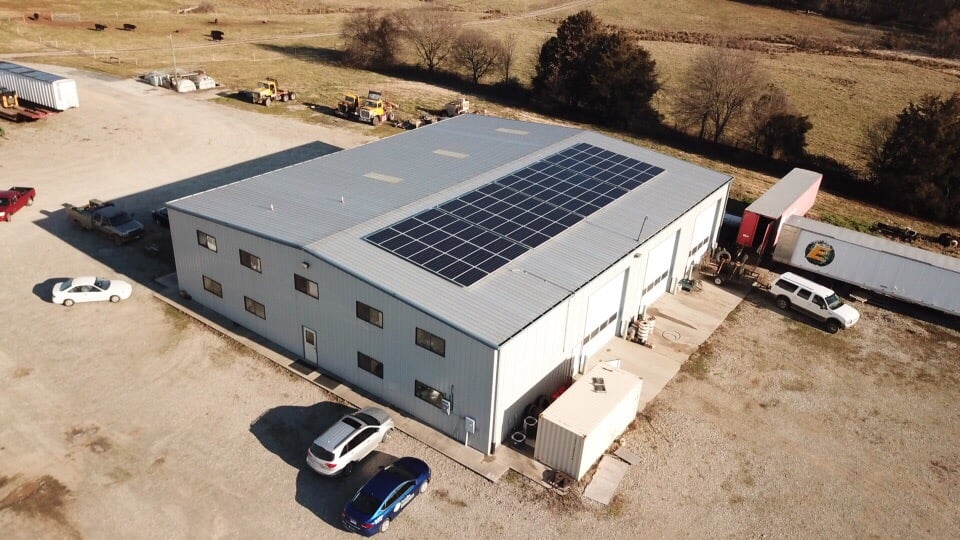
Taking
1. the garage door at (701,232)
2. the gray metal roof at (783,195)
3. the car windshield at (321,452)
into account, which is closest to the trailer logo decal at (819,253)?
the gray metal roof at (783,195)

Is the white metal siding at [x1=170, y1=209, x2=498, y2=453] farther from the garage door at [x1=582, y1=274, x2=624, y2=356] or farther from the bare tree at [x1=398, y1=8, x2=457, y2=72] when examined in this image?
the bare tree at [x1=398, y1=8, x2=457, y2=72]

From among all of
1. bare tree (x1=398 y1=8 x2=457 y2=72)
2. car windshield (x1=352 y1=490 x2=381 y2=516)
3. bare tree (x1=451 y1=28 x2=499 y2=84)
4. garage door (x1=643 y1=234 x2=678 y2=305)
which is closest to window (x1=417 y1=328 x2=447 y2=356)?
car windshield (x1=352 y1=490 x2=381 y2=516)

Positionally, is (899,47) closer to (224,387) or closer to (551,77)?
(551,77)

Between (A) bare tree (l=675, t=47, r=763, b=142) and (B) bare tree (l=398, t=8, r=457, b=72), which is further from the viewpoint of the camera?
(B) bare tree (l=398, t=8, r=457, b=72)

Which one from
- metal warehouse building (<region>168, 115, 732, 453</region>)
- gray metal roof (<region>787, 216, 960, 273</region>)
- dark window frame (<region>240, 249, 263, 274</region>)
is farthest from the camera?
gray metal roof (<region>787, 216, 960, 273</region>)

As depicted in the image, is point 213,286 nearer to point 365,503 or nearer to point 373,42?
point 365,503

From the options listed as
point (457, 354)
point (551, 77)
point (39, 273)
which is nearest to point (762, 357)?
point (457, 354)

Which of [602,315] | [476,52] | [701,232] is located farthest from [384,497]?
[476,52]

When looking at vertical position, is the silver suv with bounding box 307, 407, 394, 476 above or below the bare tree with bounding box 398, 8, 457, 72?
below
